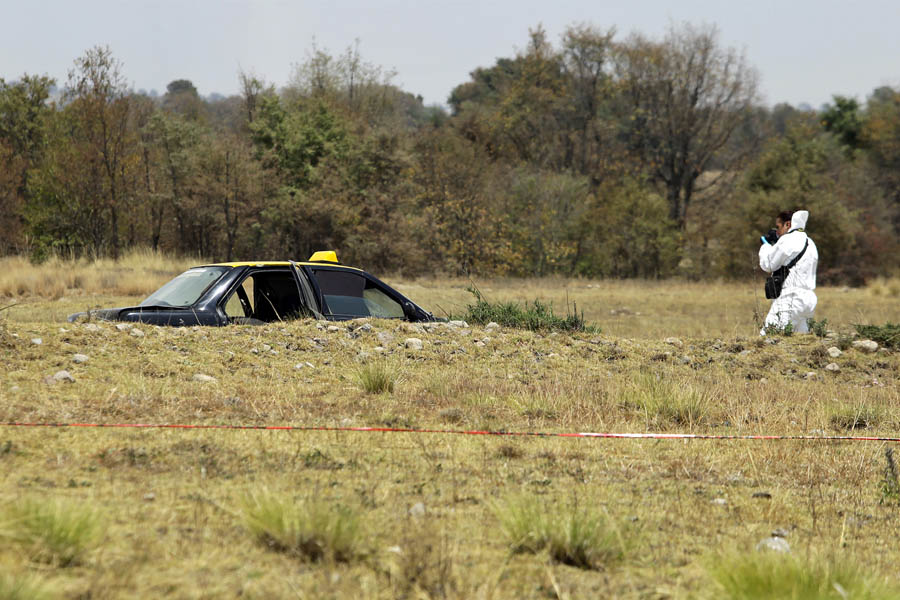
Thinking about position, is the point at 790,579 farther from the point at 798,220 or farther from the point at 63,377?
the point at 798,220

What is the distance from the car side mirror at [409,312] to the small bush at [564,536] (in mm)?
6810

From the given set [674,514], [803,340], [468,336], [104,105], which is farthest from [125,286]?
[674,514]

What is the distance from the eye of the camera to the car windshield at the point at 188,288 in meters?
9.01

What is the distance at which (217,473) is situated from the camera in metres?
4.00

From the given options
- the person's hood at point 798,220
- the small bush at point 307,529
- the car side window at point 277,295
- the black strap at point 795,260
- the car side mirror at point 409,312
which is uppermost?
the person's hood at point 798,220

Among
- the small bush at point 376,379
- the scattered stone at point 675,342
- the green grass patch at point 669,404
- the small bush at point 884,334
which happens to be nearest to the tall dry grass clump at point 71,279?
the scattered stone at point 675,342

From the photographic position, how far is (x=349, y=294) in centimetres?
1005

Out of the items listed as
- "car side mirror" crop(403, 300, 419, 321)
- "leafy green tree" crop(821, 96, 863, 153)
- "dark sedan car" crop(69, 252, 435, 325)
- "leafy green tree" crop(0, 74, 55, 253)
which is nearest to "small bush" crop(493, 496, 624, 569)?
A: "dark sedan car" crop(69, 252, 435, 325)

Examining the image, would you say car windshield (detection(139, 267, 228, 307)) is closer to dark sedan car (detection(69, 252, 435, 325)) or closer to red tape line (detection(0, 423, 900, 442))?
dark sedan car (detection(69, 252, 435, 325))

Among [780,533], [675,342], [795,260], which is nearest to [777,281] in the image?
[795,260]

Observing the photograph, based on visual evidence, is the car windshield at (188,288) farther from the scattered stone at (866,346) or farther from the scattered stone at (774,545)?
the scattered stone at (866,346)

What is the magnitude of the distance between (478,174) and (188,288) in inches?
1430

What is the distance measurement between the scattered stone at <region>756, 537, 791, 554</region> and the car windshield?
22.4ft

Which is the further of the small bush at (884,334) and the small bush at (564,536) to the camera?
the small bush at (884,334)
